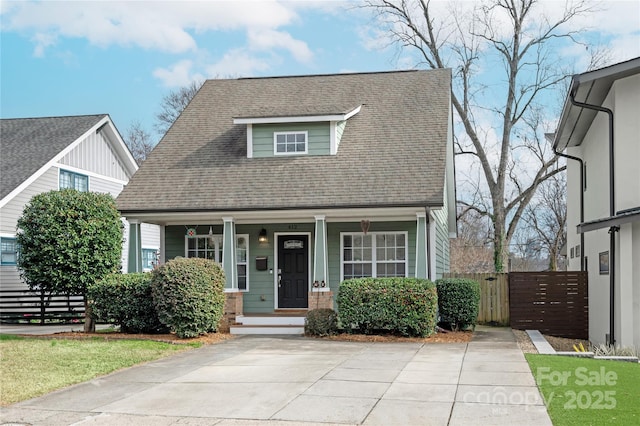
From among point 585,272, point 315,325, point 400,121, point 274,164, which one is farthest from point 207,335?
point 585,272

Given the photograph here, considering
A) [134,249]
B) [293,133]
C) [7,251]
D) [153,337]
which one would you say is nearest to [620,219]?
[293,133]

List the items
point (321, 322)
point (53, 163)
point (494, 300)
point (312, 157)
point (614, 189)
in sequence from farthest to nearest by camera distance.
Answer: point (53, 163) < point (494, 300) < point (312, 157) < point (321, 322) < point (614, 189)

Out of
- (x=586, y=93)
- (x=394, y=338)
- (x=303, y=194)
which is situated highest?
(x=586, y=93)

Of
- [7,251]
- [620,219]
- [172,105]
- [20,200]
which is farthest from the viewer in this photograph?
[172,105]

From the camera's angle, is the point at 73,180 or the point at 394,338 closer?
the point at 394,338

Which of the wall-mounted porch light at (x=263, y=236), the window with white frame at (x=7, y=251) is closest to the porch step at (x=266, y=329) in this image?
the wall-mounted porch light at (x=263, y=236)

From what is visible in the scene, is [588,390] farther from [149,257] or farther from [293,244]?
[149,257]

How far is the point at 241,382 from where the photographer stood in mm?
9305

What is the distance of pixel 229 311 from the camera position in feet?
53.1

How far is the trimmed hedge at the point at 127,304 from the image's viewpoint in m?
15.0

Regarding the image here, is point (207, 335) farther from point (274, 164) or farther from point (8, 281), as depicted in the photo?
point (8, 281)

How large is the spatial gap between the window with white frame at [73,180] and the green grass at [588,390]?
18.2 m

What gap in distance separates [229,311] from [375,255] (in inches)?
154

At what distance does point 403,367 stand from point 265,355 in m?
2.73
